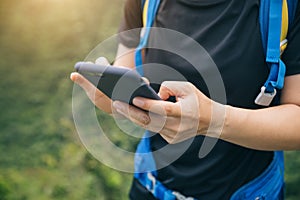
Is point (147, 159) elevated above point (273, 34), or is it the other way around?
point (273, 34)

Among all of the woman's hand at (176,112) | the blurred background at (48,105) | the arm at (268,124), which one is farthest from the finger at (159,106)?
the blurred background at (48,105)

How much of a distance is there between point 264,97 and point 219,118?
0.11m

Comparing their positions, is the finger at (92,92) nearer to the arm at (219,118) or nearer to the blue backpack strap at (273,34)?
the arm at (219,118)

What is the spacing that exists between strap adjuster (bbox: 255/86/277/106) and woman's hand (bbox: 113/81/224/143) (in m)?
0.10

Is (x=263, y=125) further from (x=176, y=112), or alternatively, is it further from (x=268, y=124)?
(x=176, y=112)

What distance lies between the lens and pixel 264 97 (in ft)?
2.88

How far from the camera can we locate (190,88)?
794 mm

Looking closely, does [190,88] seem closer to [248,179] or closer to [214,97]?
[214,97]

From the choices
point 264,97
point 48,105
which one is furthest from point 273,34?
Answer: point 48,105

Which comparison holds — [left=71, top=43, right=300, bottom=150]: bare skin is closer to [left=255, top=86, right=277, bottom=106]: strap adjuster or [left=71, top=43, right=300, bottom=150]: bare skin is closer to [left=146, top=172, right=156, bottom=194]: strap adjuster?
[left=255, top=86, right=277, bottom=106]: strap adjuster

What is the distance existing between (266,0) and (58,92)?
1.87 metres

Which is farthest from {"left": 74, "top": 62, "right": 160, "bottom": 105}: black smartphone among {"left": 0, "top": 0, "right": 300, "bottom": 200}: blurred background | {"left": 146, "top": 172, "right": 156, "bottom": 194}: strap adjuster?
{"left": 0, "top": 0, "right": 300, "bottom": 200}: blurred background

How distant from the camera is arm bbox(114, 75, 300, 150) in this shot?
2.62ft

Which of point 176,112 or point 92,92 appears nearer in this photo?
point 176,112
